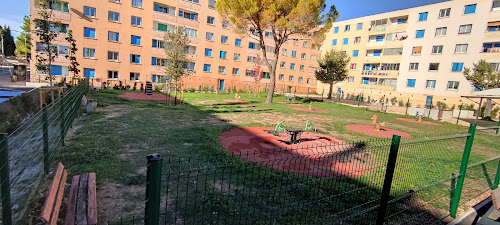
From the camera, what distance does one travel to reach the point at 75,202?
4.04 meters

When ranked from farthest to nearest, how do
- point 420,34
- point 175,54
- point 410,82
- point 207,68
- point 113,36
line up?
point 207,68, point 410,82, point 420,34, point 113,36, point 175,54

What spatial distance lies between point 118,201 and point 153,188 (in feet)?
9.34

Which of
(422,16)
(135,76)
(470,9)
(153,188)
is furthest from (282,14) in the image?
(422,16)

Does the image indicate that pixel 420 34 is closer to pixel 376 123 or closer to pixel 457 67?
pixel 457 67

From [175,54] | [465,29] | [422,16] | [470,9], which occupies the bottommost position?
[175,54]

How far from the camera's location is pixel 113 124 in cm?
1096

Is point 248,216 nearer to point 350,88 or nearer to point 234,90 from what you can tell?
point 234,90

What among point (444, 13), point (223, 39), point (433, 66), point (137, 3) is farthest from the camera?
point (223, 39)

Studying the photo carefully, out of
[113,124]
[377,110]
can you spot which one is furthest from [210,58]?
[113,124]

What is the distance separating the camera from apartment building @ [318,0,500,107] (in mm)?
35125

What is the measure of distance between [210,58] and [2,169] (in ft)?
137

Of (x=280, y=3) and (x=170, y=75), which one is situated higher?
(x=280, y=3)

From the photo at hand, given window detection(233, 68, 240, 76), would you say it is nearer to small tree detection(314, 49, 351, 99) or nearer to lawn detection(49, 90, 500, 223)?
small tree detection(314, 49, 351, 99)

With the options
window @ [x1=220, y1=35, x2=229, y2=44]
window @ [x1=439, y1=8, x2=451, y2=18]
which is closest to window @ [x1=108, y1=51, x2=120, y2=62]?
window @ [x1=220, y1=35, x2=229, y2=44]
